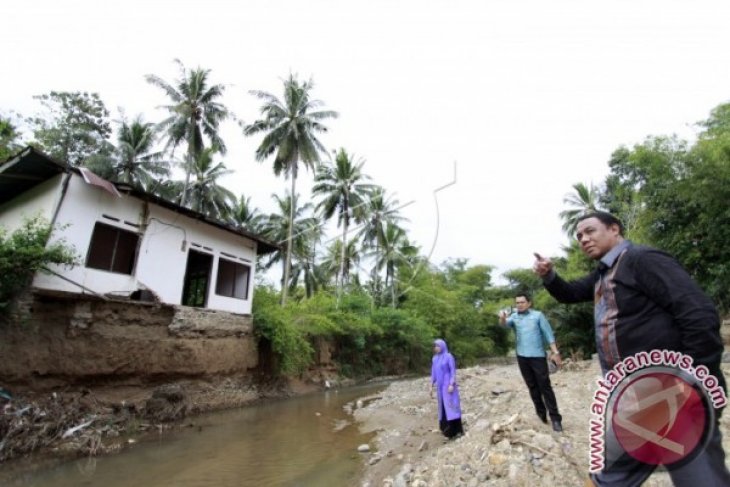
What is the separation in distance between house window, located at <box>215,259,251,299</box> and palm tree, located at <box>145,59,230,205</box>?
10.1 metres

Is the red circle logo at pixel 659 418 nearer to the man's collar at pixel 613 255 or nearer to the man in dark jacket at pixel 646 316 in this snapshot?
the man in dark jacket at pixel 646 316

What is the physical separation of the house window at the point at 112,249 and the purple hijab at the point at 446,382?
8990 mm

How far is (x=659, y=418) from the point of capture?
1.67 m

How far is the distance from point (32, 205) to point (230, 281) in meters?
6.09

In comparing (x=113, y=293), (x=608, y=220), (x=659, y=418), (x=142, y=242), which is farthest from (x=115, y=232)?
(x=659, y=418)

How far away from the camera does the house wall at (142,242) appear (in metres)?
9.31

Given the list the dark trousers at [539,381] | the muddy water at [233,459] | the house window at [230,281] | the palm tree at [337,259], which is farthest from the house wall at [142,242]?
the palm tree at [337,259]

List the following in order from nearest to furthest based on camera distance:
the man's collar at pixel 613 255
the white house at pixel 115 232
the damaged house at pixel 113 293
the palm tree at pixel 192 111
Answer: the man's collar at pixel 613 255
the damaged house at pixel 113 293
the white house at pixel 115 232
the palm tree at pixel 192 111

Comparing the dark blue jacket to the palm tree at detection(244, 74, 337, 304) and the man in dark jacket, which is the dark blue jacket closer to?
the man in dark jacket

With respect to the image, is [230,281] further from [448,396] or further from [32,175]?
[448,396]

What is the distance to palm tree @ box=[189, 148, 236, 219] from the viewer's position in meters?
26.4

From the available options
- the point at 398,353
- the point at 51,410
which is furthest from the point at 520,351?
the point at 398,353

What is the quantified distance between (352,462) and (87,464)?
4.42m

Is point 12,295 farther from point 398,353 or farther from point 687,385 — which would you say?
point 398,353
